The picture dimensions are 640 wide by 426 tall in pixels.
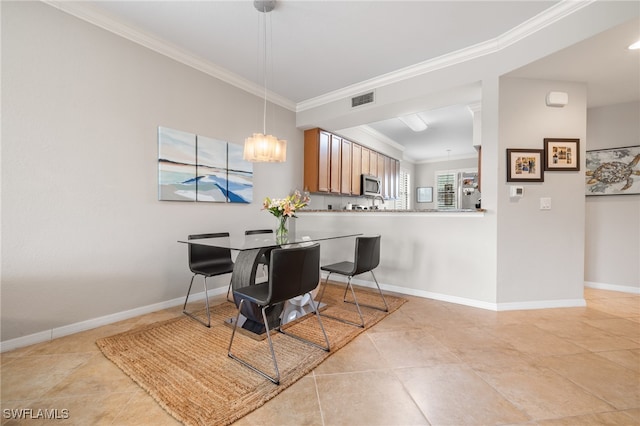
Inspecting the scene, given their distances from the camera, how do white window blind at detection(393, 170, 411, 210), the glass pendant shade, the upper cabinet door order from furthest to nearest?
white window blind at detection(393, 170, 411, 210) < the upper cabinet door < the glass pendant shade

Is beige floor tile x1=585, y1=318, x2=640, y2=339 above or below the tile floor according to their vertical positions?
above

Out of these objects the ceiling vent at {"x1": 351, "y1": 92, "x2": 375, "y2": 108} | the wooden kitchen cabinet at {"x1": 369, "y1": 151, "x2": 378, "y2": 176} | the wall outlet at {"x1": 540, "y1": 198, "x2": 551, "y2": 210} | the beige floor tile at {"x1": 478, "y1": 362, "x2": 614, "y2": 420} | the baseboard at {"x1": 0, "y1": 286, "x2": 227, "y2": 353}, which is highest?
the ceiling vent at {"x1": 351, "y1": 92, "x2": 375, "y2": 108}

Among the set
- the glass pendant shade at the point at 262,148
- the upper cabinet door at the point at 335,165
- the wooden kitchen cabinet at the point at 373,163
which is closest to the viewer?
the glass pendant shade at the point at 262,148

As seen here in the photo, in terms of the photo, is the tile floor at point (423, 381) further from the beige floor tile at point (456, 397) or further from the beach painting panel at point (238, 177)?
the beach painting panel at point (238, 177)

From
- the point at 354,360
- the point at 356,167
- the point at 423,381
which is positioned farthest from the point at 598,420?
the point at 356,167

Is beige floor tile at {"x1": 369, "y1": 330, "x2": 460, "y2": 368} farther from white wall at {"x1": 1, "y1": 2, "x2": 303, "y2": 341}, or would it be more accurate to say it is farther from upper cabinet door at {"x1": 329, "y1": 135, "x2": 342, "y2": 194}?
upper cabinet door at {"x1": 329, "y1": 135, "x2": 342, "y2": 194}

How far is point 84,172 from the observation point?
2332mm

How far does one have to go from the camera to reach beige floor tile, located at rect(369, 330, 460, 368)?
1879 mm

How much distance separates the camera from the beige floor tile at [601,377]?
4.99 ft

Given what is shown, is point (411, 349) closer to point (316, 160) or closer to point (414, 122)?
point (316, 160)

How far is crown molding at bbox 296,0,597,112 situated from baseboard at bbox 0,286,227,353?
10.8 ft

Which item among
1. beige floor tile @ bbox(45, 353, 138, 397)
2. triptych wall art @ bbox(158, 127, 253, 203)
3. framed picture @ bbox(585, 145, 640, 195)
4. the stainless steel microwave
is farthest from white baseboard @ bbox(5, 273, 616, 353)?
the stainless steel microwave

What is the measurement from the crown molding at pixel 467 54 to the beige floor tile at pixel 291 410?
11.1 ft

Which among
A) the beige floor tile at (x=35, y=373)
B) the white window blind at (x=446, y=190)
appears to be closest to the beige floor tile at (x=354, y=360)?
the beige floor tile at (x=35, y=373)
